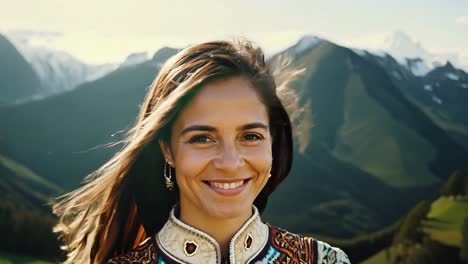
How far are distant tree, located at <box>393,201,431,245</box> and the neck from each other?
8883mm

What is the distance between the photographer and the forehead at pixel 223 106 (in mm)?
1566

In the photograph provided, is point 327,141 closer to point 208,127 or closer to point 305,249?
point 305,249

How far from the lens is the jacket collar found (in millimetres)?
1693

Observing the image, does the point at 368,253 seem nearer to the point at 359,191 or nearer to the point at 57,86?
the point at 359,191

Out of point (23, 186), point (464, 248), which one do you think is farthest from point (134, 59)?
point (464, 248)

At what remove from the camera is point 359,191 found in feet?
36.5

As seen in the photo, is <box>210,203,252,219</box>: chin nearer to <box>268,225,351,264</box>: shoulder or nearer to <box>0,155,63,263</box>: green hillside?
<box>268,225,351,264</box>: shoulder

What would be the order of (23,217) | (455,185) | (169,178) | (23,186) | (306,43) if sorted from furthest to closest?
(455,185), (306,43), (23,186), (23,217), (169,178)

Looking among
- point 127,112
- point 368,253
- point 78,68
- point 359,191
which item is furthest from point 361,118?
point 78,68

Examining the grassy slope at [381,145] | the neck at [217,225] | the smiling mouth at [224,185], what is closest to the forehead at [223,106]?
the smiling mouth at [224,185]

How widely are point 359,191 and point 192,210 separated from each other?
32.2ft

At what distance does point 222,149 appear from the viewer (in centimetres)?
155

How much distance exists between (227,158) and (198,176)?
0.10 m

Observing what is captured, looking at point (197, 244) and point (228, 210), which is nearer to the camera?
point (228, 210)
